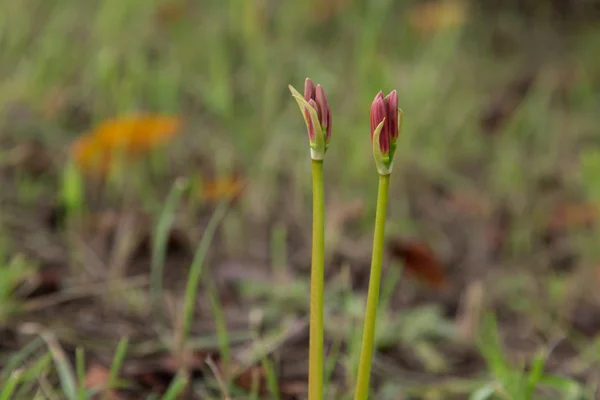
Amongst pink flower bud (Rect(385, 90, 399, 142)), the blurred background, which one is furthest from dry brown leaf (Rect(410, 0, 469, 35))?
pink flower bud (Rect(385, 90, 399, 142))

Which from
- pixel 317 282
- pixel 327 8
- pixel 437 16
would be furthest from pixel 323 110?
pixel 327 8

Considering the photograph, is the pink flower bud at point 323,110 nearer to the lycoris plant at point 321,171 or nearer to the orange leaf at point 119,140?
the lycoris plant at point 321,171

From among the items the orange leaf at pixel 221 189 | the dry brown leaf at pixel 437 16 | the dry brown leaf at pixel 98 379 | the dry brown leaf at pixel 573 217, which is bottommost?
the dry brown leaf at pixel 98 379

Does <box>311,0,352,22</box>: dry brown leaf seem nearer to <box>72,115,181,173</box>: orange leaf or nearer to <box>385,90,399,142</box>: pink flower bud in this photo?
<box>72,115,181,173</box>: orange leaf

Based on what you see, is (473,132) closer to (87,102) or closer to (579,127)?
(579,127)

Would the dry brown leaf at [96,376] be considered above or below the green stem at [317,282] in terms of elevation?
below

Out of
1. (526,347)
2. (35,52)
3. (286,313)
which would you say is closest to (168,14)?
(35,52)

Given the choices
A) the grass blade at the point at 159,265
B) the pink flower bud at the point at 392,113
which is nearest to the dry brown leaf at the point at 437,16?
the grass blade at the point at 159,265
